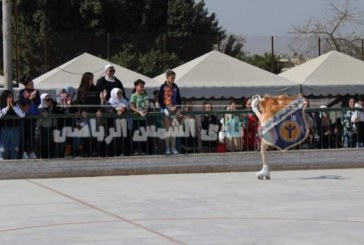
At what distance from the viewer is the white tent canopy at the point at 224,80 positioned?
23.8 metres

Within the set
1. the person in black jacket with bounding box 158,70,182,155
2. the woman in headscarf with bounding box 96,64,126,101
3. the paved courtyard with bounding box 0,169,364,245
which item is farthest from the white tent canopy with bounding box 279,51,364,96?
the woman in headscarf with bounding box 96,64,126,101

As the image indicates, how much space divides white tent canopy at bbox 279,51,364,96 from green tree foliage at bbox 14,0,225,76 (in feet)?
29.9

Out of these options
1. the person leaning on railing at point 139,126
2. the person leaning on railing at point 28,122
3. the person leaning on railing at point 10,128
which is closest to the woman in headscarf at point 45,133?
the person leaning on railing at point 28,122

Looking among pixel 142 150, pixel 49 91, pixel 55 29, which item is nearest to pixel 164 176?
pixel 142 150

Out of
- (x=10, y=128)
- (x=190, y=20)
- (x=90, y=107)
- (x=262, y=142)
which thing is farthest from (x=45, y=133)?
(x=190, y=20)

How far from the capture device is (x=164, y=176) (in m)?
17.3

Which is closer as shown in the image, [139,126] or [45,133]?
[45,133]

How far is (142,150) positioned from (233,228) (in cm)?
746

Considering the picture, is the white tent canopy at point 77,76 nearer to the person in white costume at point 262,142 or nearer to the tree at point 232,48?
the person in white costume at point 262,142

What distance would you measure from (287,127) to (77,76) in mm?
8289

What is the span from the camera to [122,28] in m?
45.9

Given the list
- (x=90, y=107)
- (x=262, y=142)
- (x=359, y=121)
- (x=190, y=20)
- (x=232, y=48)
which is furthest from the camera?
(x=190, y=20)

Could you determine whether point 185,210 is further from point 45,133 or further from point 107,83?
point 107,83

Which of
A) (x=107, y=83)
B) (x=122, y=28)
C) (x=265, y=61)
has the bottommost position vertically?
(x=107, y=83)
